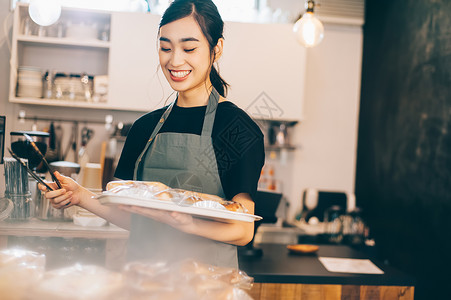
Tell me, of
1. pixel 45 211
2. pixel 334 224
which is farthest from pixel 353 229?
pixel 45 211

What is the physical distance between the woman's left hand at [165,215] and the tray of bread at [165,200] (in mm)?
15

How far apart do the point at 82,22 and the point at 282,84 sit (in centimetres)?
153

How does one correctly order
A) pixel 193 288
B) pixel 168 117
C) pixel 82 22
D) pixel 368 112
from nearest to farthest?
pixel 193 288, pixel 168 117, pixel 82 22, pixel 368 112

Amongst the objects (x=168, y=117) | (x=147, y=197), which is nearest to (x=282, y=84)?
(x=168, y=117)

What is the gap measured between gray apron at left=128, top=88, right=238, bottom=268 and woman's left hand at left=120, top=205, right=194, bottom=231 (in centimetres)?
12

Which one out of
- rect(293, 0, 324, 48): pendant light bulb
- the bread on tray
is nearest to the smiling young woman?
the bread on tray

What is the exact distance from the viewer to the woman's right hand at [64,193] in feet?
3.23

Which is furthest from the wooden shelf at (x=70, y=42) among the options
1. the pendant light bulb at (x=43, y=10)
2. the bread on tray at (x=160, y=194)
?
the bread on tray at (x=160, y=194)

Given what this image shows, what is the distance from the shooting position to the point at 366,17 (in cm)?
379

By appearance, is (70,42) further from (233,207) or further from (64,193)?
(233,207)

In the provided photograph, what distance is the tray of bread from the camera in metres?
0.77

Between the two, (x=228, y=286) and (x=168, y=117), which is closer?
(x=228, y=286)

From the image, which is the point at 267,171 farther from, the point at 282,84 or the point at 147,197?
the point at 147,197

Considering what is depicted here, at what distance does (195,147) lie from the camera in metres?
1.11
